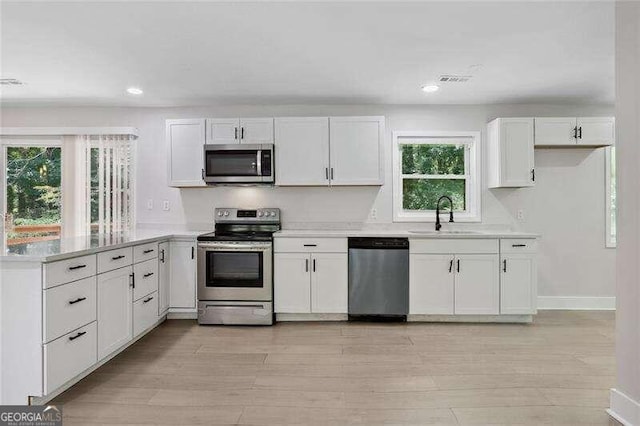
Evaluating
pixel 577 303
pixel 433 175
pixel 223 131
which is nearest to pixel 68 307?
pixel 223 131

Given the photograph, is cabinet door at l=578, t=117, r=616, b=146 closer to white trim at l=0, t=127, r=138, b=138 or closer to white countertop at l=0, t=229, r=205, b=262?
white countertop at l=0, t=229, r=205, b=262

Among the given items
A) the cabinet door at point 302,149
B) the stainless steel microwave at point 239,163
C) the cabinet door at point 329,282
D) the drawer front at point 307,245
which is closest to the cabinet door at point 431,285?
the cabinet door at point 329,282

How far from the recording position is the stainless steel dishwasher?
3.77 metres

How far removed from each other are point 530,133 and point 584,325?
2.00 m

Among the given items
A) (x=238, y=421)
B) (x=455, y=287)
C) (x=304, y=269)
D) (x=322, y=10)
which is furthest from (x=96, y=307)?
(x=455, y=287)

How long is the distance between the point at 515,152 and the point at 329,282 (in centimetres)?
241

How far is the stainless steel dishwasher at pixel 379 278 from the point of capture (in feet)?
12.4

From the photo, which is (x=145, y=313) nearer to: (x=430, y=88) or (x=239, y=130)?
(x=239, y=130)

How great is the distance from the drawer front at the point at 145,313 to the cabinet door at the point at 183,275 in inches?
13.9

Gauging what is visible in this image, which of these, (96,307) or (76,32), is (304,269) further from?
(76,32)

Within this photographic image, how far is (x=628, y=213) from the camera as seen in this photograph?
199 cm

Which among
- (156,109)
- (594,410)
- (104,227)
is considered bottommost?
(594,410)

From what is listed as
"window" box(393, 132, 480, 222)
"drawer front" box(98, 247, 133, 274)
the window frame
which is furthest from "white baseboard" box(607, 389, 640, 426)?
the window frame

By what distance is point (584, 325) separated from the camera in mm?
3725
